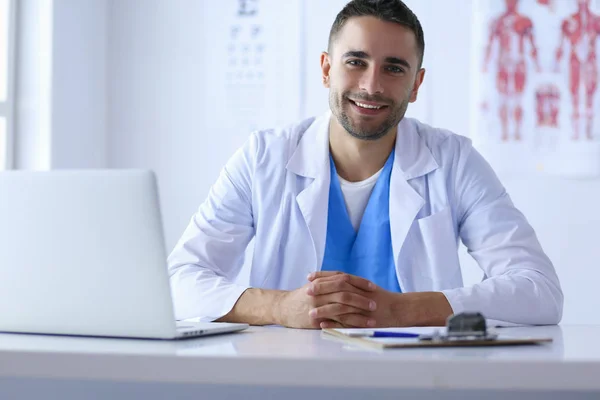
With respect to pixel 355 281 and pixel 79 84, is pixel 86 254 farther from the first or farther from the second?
pixel 79 84

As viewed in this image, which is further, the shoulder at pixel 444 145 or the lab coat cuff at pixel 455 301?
the shoulder at pixel 444 145

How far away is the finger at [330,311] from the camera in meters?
1.39

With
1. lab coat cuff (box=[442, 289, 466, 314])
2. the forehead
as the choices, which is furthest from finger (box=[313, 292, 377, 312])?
the forehead

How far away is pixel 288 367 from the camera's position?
781 mm

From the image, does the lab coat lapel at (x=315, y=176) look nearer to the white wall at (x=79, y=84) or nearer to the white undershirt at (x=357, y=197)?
the white undershirt at (x=357, y=197)

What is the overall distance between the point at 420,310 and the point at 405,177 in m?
0.49

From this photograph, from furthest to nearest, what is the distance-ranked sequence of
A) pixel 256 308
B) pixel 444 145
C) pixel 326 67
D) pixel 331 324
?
pixel 326 67, pixel 444 145, pixel 256 308, pixel 331 324

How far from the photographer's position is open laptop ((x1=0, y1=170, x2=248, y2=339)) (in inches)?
36.9

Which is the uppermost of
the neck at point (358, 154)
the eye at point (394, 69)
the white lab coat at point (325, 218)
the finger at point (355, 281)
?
the eye at point (394, 69)

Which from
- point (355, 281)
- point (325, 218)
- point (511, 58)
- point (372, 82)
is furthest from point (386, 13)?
point (511, 58)

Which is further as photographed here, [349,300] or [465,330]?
[349,300]

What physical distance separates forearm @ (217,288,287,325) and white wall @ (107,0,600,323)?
1.36m

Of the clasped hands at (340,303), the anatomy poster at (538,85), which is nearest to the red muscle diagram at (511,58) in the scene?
the anatomy poster at (538,85)

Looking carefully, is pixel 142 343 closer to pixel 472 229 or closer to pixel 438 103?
pixel 472 229
